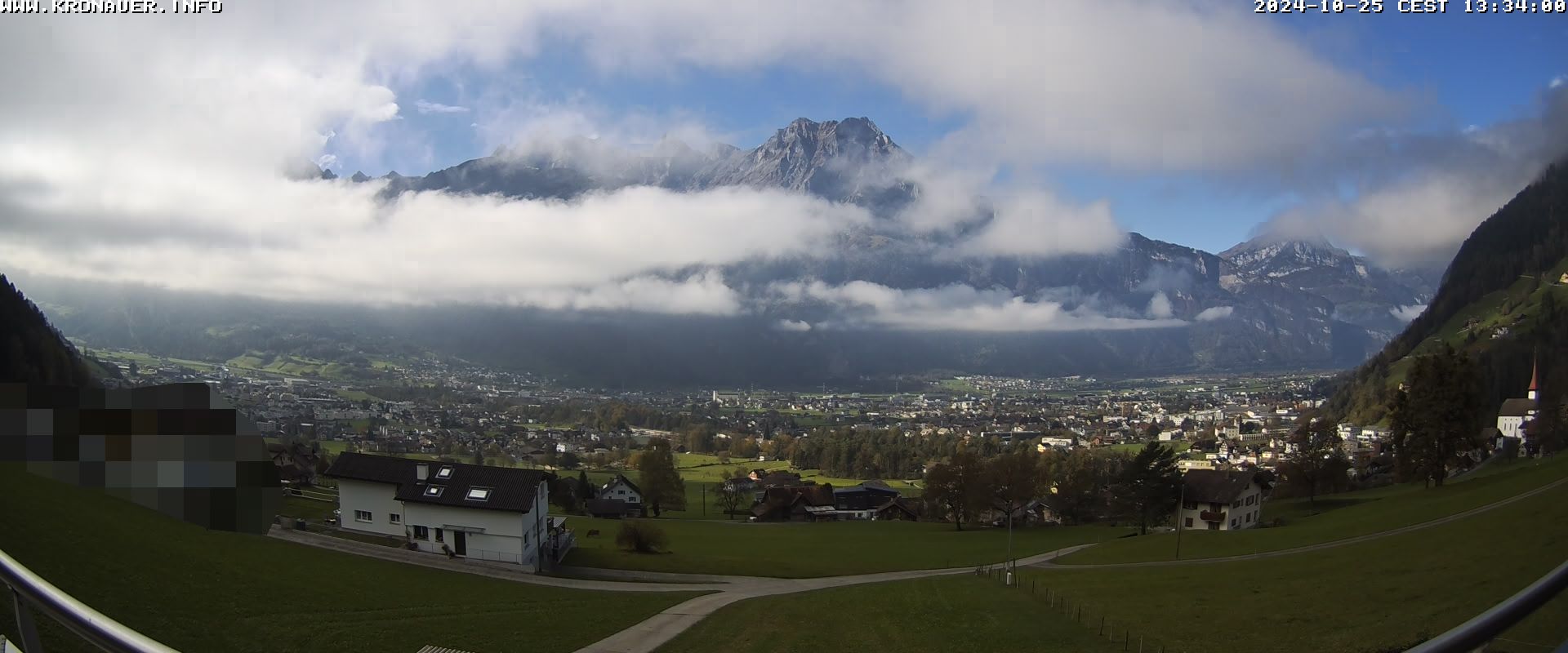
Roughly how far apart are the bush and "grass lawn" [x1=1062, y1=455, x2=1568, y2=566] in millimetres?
21354

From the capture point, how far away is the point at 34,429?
16.4m

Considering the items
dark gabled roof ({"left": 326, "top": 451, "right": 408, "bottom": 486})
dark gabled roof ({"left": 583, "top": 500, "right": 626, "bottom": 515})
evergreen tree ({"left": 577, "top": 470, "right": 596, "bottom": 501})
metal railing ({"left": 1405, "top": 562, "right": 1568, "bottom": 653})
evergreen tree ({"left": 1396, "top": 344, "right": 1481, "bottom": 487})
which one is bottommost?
dark gabled roof ({"left": 583, "top": 500, "right": 626, "bottom": 515})

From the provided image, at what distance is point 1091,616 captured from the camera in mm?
22047

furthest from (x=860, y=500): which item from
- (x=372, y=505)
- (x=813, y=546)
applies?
(x=372, y=505)

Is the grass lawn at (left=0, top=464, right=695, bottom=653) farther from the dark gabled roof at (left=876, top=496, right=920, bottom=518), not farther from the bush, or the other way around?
the dark gabled roof at (left=876, top=496, right=920, bottom=518)

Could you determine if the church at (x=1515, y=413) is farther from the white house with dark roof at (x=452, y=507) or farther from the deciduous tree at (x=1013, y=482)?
the white house with dark roof at (x=452, y=507)

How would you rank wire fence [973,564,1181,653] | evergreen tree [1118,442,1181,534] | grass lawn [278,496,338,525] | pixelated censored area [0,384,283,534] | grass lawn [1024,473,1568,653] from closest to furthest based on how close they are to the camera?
grass lawn [1024,473,1568,653] → pixelated censored area [0,384,283,534] → wire fence [973,564,1181,653] → grass lawn [278,496,338,525] → evergreen tree [1118,442,1181,534]

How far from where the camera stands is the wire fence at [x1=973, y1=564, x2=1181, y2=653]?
59.1ft

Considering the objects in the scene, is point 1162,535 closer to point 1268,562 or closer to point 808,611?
point 1268,562

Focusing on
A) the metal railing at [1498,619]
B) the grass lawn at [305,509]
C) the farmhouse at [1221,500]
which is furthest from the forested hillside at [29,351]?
the farmhouse at [1221,500]

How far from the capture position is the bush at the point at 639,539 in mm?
42719

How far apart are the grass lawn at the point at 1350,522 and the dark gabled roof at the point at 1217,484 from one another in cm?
333

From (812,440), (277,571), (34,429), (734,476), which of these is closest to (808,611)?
(277,571)

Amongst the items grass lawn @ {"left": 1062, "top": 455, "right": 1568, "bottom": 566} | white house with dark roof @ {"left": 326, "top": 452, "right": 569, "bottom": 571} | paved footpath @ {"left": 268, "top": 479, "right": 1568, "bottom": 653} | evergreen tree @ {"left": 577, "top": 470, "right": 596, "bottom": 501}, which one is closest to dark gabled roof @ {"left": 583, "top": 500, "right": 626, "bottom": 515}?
evergreen tree @ {"left": 577, "top": 470, "right": 596, "bottom": 501}
